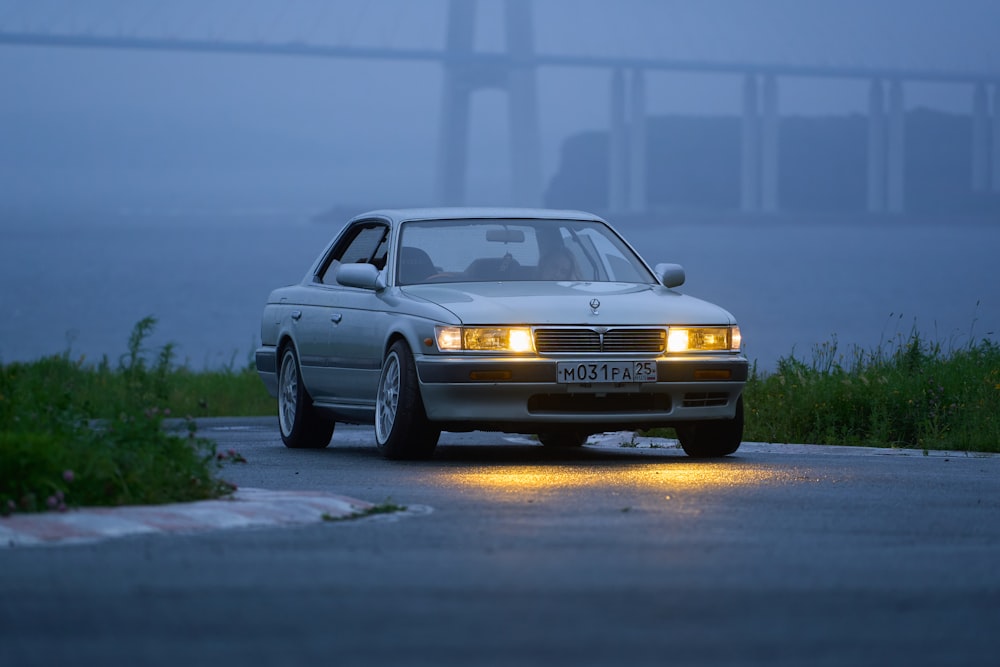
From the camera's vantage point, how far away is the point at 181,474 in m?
7.43

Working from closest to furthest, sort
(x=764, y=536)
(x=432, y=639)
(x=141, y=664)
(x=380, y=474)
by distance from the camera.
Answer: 1. (x=141, y=664)
2. (x=432, y=639)
3. (x=764, y=536)
4. (x=380, y=474)

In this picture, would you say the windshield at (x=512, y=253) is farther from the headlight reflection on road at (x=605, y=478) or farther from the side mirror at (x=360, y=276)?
the headlight reflection on road at (x=605, y=478)

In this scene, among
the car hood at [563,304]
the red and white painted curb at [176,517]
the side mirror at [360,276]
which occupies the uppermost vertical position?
the side mirror at [360,276]

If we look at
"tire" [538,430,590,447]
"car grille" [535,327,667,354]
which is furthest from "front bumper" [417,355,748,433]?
"tire" [538,430,590,447]

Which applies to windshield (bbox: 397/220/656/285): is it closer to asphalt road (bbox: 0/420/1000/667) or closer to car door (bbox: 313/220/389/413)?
car door (bbox: 313/220/389/413)

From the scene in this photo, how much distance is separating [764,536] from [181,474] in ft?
7.32

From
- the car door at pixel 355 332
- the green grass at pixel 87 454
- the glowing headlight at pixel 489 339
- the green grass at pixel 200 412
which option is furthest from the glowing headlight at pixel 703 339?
the green grass at pixel 87 454

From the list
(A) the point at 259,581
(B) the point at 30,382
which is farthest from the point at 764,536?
(B) the point at 30,382

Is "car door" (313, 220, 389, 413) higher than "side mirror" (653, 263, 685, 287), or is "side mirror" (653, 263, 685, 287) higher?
"side mirror" (653, 263, 685, 287)

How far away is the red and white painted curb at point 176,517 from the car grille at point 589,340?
2.69 m

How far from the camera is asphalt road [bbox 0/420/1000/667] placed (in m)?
4.50

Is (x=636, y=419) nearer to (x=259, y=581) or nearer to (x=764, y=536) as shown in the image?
(x=764, y=536)

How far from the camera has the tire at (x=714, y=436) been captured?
1077 cm

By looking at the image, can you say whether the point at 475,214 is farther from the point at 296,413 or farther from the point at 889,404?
the point at 889,404
